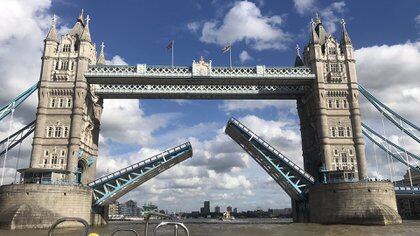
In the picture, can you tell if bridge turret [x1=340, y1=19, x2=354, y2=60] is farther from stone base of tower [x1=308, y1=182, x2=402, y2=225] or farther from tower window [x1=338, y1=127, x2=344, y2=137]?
stone base of tower [x1=308, y1=182, x2=402, y2=225]

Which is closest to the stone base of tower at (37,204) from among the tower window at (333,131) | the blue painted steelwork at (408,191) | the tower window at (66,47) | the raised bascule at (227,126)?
the raised bascule at (227,126)

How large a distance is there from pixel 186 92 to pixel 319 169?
20781mm

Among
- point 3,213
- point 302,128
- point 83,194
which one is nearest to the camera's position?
point 3,213

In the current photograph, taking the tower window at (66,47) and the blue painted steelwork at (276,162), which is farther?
the tower window at (66,47)

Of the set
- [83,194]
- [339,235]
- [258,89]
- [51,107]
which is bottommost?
[339,235]

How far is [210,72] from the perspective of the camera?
52656mm

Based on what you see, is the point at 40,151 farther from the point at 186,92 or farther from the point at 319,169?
the point at 319,169

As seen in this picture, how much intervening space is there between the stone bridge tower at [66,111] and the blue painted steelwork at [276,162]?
1937 centimetres

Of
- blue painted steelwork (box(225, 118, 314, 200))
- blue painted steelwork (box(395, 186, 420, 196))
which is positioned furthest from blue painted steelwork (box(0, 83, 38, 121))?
blue painted steelwork (box(395, 186, 420, 196))

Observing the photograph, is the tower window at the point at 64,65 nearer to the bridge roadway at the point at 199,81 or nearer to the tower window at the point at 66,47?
the tower window at the point at 66,47

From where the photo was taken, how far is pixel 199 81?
53.4 meters

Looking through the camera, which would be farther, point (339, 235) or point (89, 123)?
point (89, 123)

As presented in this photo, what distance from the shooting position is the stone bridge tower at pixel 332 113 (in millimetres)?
50906

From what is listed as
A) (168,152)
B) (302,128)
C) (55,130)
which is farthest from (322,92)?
(55,130)
